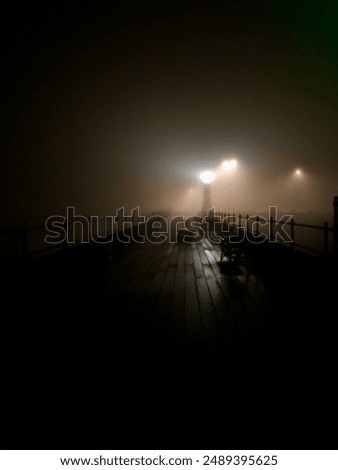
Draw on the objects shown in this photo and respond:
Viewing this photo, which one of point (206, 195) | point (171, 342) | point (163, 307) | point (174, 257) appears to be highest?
point (206, 195)

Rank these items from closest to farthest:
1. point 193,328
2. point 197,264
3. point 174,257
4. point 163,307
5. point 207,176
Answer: point 193,328, point 163,307, point 197,264, point 174,257, point 207,176

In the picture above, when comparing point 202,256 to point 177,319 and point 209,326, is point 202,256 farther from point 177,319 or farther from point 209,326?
point 209,326

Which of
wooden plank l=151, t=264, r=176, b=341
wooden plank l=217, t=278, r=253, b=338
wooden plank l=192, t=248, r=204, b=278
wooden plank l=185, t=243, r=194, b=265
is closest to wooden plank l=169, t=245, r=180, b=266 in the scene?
wooden plank l=185, t=243, r=194, b=265

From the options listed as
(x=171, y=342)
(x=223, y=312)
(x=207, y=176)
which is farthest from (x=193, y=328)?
(x=207, y=176)

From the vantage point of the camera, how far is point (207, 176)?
88.6 ft

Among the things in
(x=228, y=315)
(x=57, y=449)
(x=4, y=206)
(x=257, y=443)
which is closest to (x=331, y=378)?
(x=257, y=443)

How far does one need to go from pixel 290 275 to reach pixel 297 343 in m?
3.42

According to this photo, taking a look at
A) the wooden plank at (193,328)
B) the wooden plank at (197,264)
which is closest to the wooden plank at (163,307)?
the wooden plank at (193,328)

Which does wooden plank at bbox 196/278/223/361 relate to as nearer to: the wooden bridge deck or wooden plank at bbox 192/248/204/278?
the wooden bridge deck

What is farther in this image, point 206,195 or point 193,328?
point 206,195

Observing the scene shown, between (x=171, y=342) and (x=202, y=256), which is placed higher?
(x=202, y=256)
